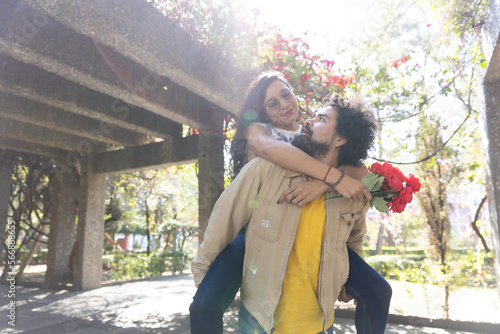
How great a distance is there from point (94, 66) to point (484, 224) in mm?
6698

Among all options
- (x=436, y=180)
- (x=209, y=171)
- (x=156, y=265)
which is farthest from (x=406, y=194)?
(x=156, y=265)

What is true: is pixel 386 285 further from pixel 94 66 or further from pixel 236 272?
pixel 94 66

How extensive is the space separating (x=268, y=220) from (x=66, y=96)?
399 cm

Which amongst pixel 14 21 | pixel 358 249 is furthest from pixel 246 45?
pixel 358 249

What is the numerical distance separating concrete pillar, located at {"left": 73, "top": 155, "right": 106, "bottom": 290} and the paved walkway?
32 cm

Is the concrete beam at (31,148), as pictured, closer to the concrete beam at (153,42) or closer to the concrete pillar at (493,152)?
the concrete beam at (153,42)

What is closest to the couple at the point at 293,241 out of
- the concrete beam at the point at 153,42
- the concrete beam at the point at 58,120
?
the concrete beam at the point at 153,42

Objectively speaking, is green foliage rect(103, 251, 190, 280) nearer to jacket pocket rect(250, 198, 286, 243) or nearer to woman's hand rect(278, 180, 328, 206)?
jacket pocket rect(250, 198, 286, 243)

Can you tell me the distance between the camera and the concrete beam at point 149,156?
214 inches

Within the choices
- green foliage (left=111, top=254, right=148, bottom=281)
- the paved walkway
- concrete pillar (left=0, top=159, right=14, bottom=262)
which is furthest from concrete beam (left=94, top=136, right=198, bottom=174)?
green foliage (left=111, top=254, right=148, bottom=281)

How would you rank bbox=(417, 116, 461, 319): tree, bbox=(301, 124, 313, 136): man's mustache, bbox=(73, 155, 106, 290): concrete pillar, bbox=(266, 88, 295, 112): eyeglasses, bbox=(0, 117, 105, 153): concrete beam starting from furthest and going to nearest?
bbox=(73, 155, 106, 290): concrete pillar
bbox=(417, 116, 461, 319): tree
bbox=(0, 117, 105, 153): concrete beam
bbox=(266, 88, 295, 112): eyeglasses
bbox=(301, 124, 313, 136): man's mustache

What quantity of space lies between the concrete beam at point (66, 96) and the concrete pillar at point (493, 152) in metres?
4.54

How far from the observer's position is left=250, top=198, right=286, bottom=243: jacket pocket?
156cm

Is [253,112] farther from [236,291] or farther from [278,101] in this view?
[236,291]
